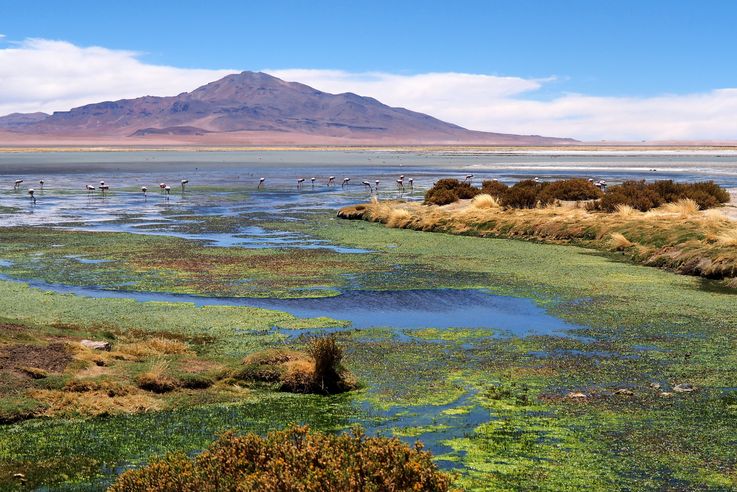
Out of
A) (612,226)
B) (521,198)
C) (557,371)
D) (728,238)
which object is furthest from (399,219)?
(557,371)

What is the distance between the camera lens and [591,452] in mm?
9758

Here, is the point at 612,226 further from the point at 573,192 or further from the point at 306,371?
the point at 306,371

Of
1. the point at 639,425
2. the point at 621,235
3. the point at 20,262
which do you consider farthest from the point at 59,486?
the point at 621,235

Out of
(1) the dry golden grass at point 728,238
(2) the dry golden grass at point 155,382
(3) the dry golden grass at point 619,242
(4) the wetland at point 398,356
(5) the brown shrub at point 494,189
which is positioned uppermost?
(5) the brown shrub at point 494,189

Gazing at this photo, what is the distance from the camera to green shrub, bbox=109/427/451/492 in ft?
20.9

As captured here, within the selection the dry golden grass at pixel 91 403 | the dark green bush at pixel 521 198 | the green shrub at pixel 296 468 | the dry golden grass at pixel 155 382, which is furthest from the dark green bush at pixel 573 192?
the green shrub at pixel 296 468

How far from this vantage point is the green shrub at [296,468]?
637 centimetres

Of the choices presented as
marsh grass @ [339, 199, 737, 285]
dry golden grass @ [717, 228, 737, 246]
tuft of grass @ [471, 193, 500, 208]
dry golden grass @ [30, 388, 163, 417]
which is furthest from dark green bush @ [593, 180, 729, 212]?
dry golden grass @ [30, 388, 163, 417]

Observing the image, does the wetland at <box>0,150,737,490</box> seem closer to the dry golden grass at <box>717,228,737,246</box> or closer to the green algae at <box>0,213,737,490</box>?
the green algae at <box>0,213,737,490</box>

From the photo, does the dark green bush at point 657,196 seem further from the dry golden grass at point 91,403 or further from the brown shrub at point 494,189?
the dry golden grass at point 91,403

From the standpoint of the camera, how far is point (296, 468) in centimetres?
666

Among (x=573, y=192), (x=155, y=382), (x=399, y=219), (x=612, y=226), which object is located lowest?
(x=155, y=382)

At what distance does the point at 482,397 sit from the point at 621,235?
756 inches

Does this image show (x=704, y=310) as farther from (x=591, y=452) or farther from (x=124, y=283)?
(x=124, y=283)
